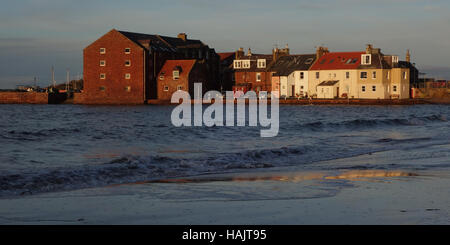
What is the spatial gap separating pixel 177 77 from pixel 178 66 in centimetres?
186

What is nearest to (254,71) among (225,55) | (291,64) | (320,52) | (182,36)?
(291,64)

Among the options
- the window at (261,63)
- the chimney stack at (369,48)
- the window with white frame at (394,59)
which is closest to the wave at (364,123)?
the window with white frame at (394,59)

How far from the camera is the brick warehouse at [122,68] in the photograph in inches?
2810

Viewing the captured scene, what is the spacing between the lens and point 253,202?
8.77 meters

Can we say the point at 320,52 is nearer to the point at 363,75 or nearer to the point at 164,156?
the point at 363,75

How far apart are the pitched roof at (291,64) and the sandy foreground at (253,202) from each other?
64.2 m

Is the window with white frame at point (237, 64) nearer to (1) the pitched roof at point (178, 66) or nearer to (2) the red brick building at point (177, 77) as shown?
(2) the red brick building at point (177, 77)

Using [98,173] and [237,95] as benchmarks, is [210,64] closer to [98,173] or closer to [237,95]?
[237,95]

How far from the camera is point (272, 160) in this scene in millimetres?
16109

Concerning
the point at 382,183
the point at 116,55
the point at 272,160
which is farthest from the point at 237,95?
the point at 382,183

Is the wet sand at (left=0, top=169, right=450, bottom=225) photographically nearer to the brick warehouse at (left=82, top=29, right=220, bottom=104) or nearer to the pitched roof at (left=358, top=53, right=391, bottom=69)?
the pitched roof at (left=358, top=53, right=391, bottom=69)

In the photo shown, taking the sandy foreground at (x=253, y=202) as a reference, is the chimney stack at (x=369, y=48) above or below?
above
